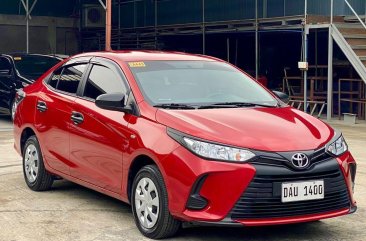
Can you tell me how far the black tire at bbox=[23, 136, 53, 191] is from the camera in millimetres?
7395

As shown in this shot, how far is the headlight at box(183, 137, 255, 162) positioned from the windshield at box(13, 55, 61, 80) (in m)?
10.5

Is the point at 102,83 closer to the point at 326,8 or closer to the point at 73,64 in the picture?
the point at 73,64

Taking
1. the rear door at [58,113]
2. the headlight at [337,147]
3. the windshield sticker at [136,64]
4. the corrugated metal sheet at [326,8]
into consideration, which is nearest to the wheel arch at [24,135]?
the rear door at [58,113]

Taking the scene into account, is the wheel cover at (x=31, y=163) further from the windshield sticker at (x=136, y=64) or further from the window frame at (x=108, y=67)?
the windshield sticker at (x=136, y=64)

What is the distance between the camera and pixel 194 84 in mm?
6316

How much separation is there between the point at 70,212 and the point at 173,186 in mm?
1664

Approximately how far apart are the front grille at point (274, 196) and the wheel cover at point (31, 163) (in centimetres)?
308

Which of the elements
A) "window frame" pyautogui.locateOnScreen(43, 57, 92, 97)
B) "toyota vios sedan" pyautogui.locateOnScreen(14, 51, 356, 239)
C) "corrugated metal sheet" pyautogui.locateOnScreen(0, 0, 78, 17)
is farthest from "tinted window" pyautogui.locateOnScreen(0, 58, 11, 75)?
"corrugated metal sheet" pyautogui.locateOnScreen(0, 0, 78, 17)

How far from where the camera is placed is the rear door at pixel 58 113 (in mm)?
6859

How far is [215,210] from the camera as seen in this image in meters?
5.08

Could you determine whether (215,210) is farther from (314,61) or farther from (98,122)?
(314,61)

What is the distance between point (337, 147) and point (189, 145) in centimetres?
121

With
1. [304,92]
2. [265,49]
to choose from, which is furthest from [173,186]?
[265,49]

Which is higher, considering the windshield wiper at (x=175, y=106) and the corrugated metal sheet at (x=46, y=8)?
the corrugated metal sheet at (x=46, y=8)
